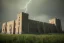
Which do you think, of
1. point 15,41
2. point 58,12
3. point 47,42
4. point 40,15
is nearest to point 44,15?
point 40,15

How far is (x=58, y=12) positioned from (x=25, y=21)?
314 centimetres

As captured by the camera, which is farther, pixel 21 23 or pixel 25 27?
pixel 21 23

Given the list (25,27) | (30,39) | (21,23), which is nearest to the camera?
(30,39)

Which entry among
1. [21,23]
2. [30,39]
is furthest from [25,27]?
[30,39]

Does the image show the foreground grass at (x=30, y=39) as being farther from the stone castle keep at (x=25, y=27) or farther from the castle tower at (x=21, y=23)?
the castle tower at (x=21, y=23)

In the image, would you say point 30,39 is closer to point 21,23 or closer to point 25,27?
point 25,27

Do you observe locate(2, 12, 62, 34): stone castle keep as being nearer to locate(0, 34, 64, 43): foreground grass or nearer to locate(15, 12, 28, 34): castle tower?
locate(15, 12, 28, 34): castle tower

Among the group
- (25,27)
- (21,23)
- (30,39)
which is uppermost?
(21,23)

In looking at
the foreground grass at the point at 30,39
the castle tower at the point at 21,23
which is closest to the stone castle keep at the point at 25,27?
the castle tower at the point at 21,23

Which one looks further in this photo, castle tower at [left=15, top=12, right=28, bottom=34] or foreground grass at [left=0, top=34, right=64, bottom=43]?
castle tower at [left=15, top=12, right=28, bottom=34]

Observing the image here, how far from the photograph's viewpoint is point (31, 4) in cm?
534

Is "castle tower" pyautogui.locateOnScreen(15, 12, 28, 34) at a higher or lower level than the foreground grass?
higher

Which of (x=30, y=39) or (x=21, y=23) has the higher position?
(x=21, y=23)

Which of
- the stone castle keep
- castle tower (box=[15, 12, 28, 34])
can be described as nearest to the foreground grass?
the stone castle keep
